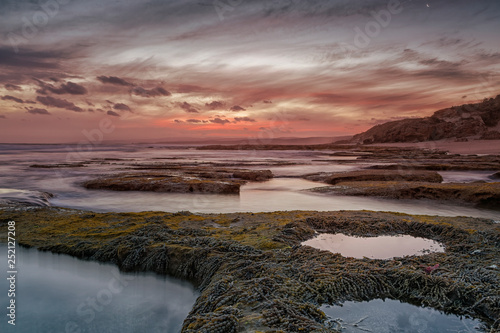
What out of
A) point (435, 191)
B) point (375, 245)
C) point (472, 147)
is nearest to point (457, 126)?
point (472, 147)

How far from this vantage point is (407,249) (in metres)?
6.38

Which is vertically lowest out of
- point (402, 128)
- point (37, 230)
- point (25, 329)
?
point (25, 329)

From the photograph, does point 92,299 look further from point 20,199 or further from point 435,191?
point 435,191

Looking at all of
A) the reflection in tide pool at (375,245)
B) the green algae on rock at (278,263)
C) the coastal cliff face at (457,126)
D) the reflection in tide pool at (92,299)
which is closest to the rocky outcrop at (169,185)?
the green algae on rock at (278,263)

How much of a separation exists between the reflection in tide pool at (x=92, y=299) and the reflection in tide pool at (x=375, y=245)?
2.94 metres

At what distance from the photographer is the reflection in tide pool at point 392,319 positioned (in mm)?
3713

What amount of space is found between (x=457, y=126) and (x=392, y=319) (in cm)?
13870

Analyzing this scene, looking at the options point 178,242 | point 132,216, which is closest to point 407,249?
point 178,242

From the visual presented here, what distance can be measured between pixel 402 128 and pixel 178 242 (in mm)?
146528

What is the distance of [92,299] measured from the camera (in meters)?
5.22

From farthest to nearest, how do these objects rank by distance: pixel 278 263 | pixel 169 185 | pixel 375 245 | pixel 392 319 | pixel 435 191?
pixel 169 185 < pixel 435 191 < pixel 375 245 < pixel 278 263 < pixel 392 319

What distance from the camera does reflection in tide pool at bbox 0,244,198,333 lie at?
4.59 meters

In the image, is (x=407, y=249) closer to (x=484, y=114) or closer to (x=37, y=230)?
(x=37, y=230)

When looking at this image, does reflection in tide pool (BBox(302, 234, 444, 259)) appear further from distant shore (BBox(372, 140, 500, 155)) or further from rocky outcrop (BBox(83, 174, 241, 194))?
distant shore (BBox(372, 140, 500, 155))
